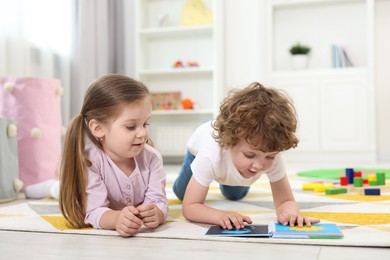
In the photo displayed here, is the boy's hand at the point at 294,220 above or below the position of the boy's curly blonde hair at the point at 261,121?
below

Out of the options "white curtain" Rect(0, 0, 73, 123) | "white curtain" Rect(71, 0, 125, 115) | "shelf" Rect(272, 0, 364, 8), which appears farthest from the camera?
"shelf" Rect(272, 0, 364, 8)

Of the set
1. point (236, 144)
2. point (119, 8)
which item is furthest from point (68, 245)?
point (119, 8)

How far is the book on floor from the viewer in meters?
0.98

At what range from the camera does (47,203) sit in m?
1.65

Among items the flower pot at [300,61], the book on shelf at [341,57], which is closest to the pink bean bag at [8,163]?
the flower pot at [300,61]

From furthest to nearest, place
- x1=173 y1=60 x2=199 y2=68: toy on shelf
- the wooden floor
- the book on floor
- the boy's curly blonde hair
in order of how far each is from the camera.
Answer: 1. x1=173 y1=60 x2=199 y2=68: toy on shelf
2. the boy's curly blonde hair
3. the book on floor
4. the wooden floor

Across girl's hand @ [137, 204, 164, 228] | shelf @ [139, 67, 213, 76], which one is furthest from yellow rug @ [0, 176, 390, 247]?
shelf @ [139, 67, 213, 76]

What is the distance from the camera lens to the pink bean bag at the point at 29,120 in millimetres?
2027

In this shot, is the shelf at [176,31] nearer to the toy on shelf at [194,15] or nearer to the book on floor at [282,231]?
the toy on shelf at [194,15]

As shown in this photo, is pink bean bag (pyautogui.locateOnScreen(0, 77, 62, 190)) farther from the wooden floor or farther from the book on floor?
the book on floor

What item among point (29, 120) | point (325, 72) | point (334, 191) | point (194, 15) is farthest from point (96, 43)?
point (334, 191)

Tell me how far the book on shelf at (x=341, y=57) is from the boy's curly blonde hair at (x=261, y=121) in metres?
3.27

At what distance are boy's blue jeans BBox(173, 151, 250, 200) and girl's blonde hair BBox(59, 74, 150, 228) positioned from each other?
0.48 metres

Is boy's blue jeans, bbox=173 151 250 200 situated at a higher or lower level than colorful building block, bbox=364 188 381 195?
higher
